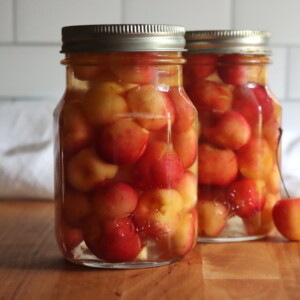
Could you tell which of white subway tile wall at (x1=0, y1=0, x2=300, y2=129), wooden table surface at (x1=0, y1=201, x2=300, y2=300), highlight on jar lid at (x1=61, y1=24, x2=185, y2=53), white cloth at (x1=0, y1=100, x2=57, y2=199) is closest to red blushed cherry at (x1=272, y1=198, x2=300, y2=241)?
wooden table surface at (x1=0, y1=201, x2=300, y2=300)

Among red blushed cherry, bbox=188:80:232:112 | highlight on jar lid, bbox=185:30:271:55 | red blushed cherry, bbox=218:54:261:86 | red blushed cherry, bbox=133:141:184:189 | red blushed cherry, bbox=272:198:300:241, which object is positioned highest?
highlight on jar lid, bbox=185:30:271:55

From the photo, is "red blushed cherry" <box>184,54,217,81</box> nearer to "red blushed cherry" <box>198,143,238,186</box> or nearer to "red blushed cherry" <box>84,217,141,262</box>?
"red blushed cherry" <box>198,143,238,186</box>

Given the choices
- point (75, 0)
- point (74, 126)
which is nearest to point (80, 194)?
point (74, 126)

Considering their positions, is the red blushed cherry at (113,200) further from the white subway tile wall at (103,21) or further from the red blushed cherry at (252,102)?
the white subway tile wall at (103,21)

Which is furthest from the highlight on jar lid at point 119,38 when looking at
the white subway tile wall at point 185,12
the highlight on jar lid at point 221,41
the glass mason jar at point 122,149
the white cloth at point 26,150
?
the white subway tile wall at point 185,12

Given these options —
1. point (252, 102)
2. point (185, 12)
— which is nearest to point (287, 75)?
point (185, 12)

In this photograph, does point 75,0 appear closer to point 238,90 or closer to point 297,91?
point 297,91

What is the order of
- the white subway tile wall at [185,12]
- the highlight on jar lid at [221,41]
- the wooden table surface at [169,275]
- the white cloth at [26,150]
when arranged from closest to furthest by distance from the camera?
the wooden table surface at [169,275]
the highlight on jar lid at [221,41]
the white cloth at [26,150]
the white subway tile wall at [185,12]
